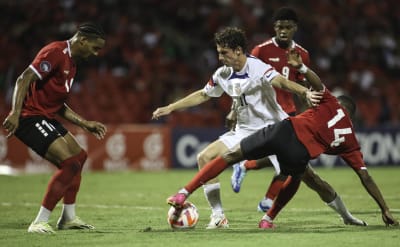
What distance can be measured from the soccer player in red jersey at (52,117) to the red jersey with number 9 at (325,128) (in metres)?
2.28

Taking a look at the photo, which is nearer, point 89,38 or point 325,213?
point 89,38

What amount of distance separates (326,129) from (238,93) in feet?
3.91

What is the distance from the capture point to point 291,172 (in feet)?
26.3

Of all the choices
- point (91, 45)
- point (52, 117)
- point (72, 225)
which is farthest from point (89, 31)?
point (72, 225)

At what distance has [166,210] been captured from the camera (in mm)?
10586

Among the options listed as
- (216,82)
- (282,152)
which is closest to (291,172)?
(282,152)

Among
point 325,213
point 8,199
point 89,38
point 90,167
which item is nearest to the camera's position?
point 89,38

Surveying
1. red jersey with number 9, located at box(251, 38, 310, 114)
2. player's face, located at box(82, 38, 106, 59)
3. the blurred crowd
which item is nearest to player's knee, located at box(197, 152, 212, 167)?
player's face, located at box(82, 38, 106, 59)

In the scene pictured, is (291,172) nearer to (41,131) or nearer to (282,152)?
(282,152)

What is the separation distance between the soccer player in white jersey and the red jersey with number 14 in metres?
0.37

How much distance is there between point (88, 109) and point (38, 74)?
11.1m

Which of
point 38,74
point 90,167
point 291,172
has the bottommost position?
point 90,167

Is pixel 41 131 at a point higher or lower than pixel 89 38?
lower

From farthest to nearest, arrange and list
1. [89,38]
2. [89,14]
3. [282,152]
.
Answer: [89,14], [89,38], [282,152]
